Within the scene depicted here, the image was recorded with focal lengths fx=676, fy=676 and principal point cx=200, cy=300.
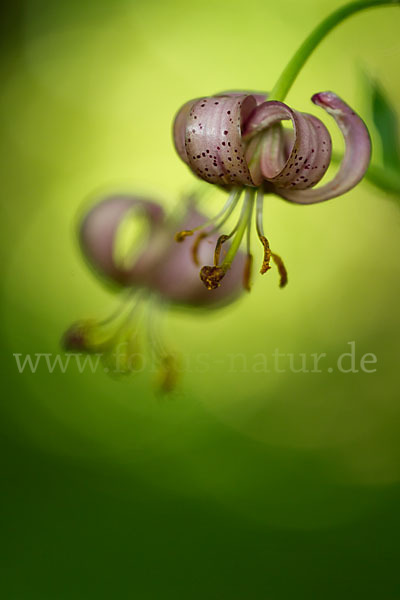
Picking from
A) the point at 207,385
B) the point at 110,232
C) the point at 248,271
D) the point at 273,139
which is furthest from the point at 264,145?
the point at 207,385

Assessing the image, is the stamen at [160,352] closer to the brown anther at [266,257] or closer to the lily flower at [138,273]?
the lily flower at [138,273]

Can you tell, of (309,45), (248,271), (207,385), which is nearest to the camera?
(309,45)

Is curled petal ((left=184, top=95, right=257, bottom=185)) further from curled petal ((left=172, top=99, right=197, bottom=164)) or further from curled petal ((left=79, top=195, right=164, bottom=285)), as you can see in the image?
curled petal ((left=79, top=195, right=164, bottom=285))

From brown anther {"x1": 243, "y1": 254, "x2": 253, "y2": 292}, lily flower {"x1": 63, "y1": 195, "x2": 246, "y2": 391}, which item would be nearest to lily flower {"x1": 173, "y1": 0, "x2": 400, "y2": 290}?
brown anther {"x1": 243, "y1": 254, "x2": 253, "y2": 292}

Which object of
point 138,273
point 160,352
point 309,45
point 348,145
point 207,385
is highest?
point 309,45

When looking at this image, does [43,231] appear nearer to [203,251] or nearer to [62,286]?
[62,286]

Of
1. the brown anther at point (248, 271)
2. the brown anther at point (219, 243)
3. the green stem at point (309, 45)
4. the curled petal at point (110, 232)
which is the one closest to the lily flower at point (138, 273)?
the curled petal at point (110, 232)

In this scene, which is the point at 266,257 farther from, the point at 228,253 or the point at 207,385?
the point at 207,385

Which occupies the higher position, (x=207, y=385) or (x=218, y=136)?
(x=218, y=136)
